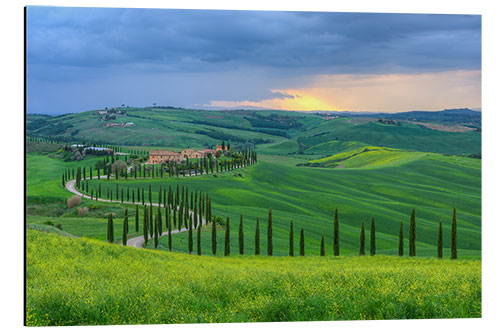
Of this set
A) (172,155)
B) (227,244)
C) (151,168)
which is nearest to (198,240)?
(227,244)

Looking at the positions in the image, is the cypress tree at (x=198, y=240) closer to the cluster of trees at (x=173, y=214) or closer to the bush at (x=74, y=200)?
the cluster of trees at (x=173, y=214)

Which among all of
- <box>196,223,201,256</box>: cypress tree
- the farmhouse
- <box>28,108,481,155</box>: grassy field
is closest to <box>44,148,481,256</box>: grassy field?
<box>196,223,201,256</box>: cypress tree

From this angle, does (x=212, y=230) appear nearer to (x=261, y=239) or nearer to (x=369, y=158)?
(x=261, y=239)

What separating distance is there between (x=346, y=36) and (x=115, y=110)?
34.5 ft

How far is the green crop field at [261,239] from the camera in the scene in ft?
34.1

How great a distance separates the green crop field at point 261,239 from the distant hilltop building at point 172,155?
0.52 m

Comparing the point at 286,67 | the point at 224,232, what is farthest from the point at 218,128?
the point at 286,67

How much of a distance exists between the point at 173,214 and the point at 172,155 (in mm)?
5542

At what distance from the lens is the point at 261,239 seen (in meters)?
24.4

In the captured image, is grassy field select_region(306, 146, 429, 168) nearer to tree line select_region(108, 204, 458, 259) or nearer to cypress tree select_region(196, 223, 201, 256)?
tree line select_region(108, 204, 458, 259)

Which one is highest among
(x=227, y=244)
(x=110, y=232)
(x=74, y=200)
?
(x=74, y=200)

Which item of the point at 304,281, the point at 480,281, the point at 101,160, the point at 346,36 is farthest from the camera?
the point at 101,160
